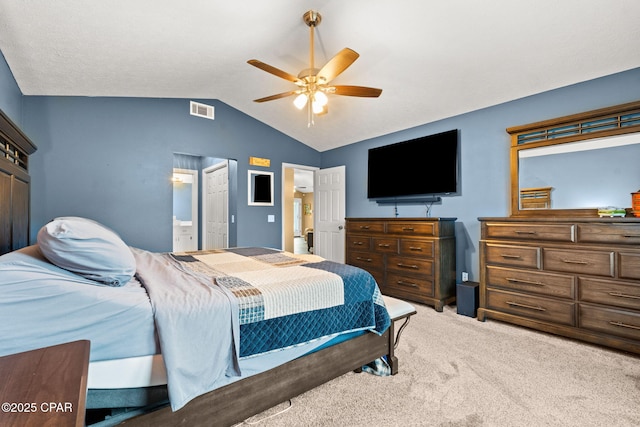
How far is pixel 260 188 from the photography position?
5.00m

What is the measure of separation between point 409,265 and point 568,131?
6.92 feet

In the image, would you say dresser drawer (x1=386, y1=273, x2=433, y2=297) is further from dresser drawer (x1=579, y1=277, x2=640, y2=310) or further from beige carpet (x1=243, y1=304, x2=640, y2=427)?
dresser drawer (x1=579, y1=277, x2=640, y2=310)

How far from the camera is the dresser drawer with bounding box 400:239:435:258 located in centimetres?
348

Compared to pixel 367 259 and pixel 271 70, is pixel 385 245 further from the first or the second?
pixel 271 70

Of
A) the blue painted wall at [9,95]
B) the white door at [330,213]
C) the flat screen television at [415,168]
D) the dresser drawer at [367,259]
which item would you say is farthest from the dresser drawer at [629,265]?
the blue painted wall at [9,95]

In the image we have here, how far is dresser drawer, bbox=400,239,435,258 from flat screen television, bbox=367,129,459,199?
79 cm

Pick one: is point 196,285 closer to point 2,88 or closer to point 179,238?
point 2,88

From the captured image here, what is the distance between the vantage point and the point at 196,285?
5.01ft

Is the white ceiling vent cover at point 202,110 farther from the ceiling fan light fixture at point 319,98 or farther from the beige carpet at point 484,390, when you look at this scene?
the beige carpet at point 484,390

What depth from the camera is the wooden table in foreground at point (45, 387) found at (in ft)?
1.85

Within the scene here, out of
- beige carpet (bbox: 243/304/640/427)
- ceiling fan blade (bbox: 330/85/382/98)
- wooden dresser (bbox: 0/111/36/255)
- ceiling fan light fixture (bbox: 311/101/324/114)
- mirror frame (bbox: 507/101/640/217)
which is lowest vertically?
beige carpet (bbox: 243/304/640/427)

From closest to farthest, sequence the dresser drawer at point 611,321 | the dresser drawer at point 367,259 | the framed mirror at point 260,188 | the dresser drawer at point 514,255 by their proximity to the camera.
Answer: the dresser drawer at point 611,321
the dresser drawer at point 514,255
the dresser drawer at point 367,259
the framed mirror at point 260,188

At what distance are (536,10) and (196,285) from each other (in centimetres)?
303

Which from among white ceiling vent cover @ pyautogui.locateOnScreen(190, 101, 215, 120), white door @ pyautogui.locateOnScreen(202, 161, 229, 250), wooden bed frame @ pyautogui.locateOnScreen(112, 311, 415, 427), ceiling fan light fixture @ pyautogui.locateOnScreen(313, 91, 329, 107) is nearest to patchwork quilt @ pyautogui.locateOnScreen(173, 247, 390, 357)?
wooden bed frame @ pyautogui.locateOnScreen(112, 311, 415, 427)
